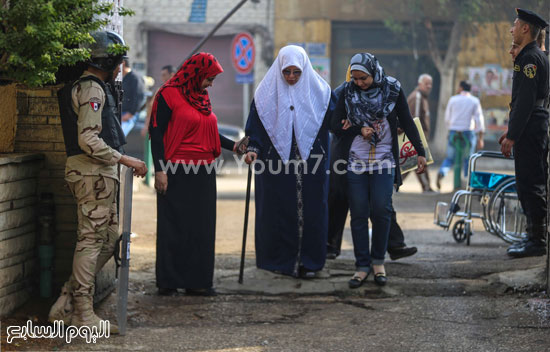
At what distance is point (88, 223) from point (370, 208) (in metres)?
2.31

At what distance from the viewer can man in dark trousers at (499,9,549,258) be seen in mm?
7250

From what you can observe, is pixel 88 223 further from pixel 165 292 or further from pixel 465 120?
pixel 465 120

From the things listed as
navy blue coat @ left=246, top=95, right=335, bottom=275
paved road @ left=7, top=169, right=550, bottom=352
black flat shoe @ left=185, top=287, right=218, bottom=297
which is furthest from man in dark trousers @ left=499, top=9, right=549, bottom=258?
black flat shoe @ left=185, top=287, right=218, bottom=297

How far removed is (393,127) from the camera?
22.1 ft

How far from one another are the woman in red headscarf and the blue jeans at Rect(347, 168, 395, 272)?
1.05m

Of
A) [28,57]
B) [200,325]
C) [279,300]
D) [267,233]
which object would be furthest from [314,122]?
[28,57]

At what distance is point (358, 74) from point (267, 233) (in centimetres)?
141

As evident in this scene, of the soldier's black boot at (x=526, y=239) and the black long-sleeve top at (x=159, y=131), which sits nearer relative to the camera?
the black long-sleeve top at (x=159, y=131)

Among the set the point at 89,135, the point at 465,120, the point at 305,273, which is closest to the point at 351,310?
the point at 305,273

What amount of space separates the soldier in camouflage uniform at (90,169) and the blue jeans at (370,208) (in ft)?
6.38

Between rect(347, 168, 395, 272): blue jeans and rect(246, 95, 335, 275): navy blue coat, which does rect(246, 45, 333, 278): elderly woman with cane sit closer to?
rect(246, 95, 335, 275): navy blue coat

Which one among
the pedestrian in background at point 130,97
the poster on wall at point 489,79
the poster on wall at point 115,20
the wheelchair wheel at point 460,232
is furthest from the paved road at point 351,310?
the poster on wall at point 489,79

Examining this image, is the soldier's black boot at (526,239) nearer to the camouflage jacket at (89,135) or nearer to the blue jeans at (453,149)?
the camouflage jacket at (89,135)

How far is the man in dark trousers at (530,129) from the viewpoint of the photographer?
725 cm
